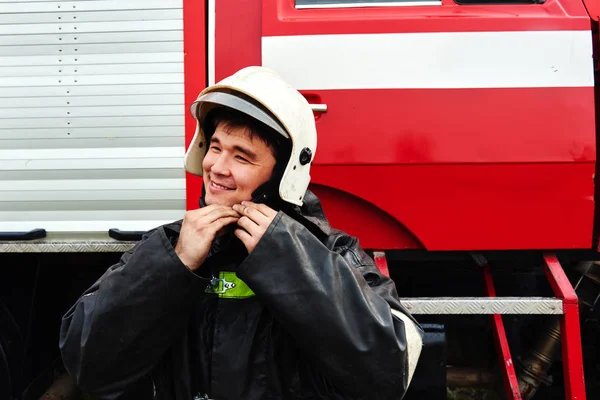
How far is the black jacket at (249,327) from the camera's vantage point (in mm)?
1137

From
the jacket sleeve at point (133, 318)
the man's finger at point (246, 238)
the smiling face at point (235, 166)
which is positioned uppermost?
the smiling face at point (235, 166)

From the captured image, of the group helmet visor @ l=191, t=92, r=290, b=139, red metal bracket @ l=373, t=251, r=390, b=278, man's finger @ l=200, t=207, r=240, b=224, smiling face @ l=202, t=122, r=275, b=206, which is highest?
helmet visor @ l=191, t=92, r=290, b=139

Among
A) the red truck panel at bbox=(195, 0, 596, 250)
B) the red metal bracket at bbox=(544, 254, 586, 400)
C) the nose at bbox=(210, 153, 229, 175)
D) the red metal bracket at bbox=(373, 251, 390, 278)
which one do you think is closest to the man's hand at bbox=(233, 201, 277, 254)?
the nose at bbox=(210, 153, 229, 175)

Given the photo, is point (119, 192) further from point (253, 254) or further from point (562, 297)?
point (562, 297)

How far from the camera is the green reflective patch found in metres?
1.30

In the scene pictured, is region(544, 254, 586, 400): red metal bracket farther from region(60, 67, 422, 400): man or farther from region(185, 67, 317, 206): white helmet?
region(185, 67, 317, 206): white helmet

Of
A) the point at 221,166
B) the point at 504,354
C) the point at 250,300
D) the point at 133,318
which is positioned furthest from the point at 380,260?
the point at 133,318

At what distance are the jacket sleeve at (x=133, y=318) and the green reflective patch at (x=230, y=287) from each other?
0.40ft

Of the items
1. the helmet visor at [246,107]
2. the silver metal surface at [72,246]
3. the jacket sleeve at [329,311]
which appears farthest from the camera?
the silver metal surface at [72,246]

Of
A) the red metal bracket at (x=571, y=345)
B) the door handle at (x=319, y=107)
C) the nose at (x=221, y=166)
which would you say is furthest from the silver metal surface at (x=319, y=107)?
the red metal bracket at (x=571, y=345)

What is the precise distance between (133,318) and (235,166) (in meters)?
0.46

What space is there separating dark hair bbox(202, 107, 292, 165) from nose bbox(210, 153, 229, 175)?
0.09 metres

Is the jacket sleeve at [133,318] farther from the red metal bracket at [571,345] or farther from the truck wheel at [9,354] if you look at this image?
the red metal bracket at [571,345]

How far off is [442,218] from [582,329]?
112 centimetres
